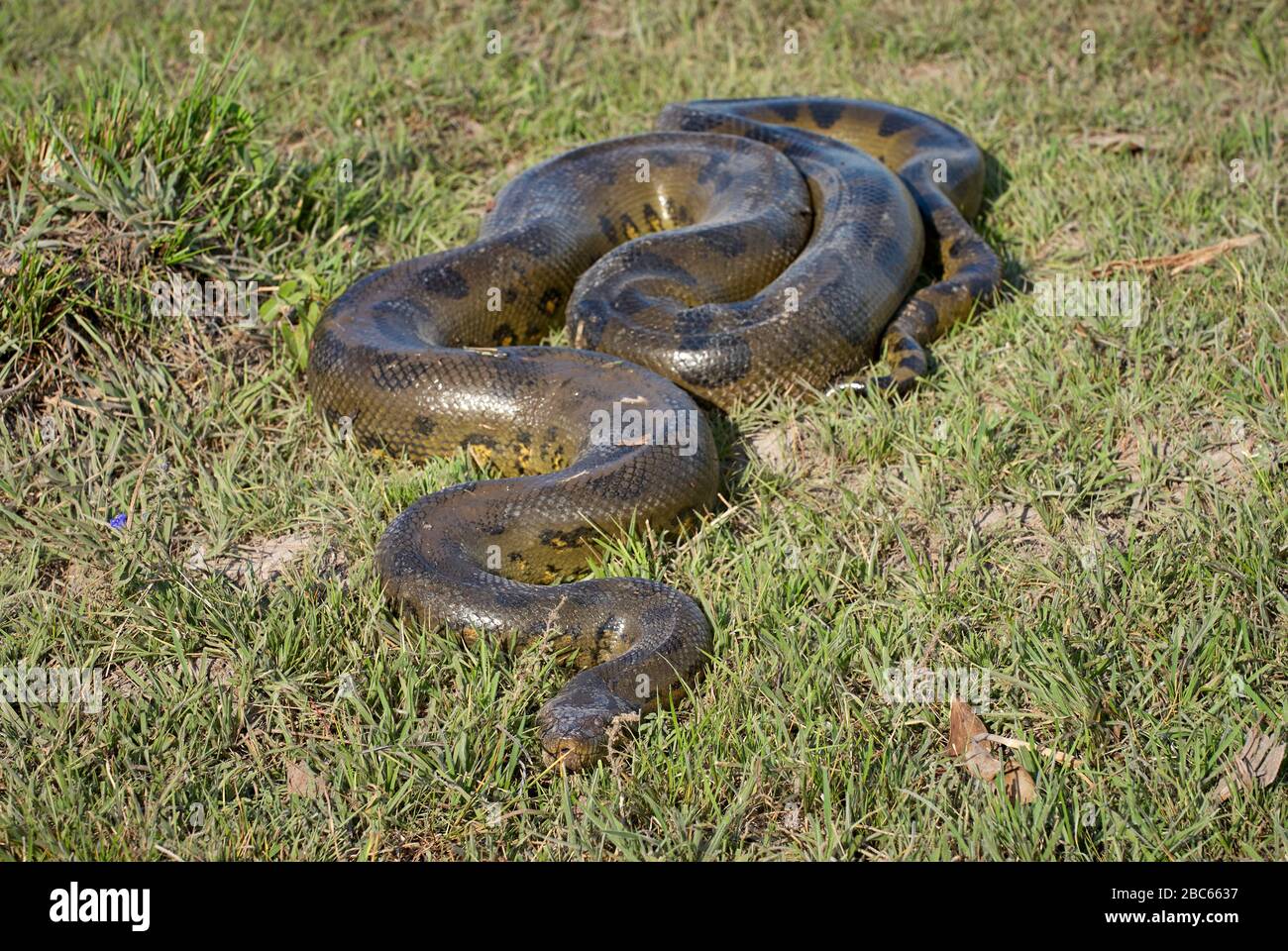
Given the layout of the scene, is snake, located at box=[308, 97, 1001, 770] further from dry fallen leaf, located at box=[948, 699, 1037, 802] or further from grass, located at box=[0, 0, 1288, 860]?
dry fallen leaf, located at box=[948, 699, 1037, 802]

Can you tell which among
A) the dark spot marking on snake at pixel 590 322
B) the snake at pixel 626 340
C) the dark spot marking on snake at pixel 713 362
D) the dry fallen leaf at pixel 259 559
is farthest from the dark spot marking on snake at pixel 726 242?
the dry fallen leaf at pixel 259 559

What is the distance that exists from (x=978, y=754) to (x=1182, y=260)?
13.5ft

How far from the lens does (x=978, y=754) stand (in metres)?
4.33

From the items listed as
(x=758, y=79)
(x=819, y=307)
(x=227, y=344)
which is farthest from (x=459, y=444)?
(x=758, y=79)

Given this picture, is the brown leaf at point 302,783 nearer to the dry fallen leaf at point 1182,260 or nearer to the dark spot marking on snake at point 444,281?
the dark spot marking on snake at point 444,281

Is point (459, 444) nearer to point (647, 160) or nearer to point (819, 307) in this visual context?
point (819, 307)

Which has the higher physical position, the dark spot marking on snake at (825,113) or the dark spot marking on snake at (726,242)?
the dark spot marking on snake at (825,113)

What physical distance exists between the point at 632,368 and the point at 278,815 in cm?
283

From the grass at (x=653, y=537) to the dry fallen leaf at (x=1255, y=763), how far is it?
0.16 feet

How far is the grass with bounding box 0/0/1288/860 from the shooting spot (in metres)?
4.20

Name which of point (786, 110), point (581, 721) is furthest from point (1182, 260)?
point (581, 721)

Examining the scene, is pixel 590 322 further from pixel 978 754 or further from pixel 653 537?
pixel 978 754

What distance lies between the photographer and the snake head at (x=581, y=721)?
4367 millimetres

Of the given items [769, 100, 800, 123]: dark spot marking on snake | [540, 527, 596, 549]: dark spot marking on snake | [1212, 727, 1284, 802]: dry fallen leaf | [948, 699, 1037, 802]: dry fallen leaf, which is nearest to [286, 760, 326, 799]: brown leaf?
[540, 527, 596, 549]: dark spot marking on snake
